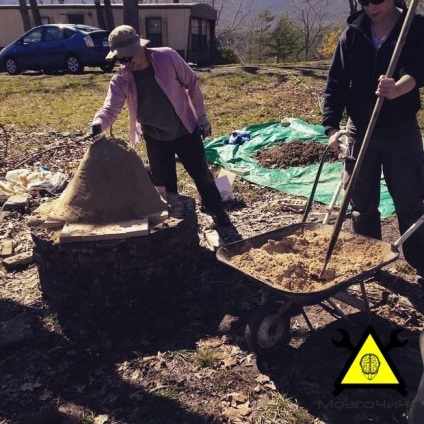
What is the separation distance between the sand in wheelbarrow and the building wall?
892 inches

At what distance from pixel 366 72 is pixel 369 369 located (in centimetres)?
199

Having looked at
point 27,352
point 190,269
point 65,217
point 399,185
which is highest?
point 399,185

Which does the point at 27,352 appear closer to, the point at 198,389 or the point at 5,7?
the point at 198,389

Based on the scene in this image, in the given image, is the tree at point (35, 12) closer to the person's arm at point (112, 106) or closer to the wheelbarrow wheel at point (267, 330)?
the person's arm at point (112, 106)

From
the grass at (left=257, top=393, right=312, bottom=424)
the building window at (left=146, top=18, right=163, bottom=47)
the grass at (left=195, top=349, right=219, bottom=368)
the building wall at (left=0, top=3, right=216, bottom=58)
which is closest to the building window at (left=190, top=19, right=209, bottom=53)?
the building wall at (left=0, top=3, right=216, bottom=58)

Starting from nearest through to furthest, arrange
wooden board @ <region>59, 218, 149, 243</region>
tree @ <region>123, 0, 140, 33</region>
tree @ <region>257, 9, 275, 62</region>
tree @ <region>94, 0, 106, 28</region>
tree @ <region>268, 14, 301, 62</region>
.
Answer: wooden board @ <region>59, 218, 149, 243</region> → tree @ <region>123, 0, 140, 33</region> → tree @ <region>94, 0, 106, 28</region> → tree @ <region>268, 14, 301, 62</region> → tree @ <region>257, 9, 275, 62</region>

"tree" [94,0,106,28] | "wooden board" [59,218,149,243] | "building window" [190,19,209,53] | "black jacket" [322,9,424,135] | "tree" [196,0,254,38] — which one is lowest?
"tree" [196,0,254,38]

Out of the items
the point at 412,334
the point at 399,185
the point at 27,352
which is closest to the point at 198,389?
the point at 27,352

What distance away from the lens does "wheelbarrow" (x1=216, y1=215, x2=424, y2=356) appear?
287cm

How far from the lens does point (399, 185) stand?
3.58 meters

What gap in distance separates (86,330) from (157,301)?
0.60m

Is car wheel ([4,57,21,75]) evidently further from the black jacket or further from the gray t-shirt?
the black jacket

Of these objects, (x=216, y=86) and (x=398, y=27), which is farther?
(x=216, y=86)

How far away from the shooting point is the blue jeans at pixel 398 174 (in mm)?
3498
